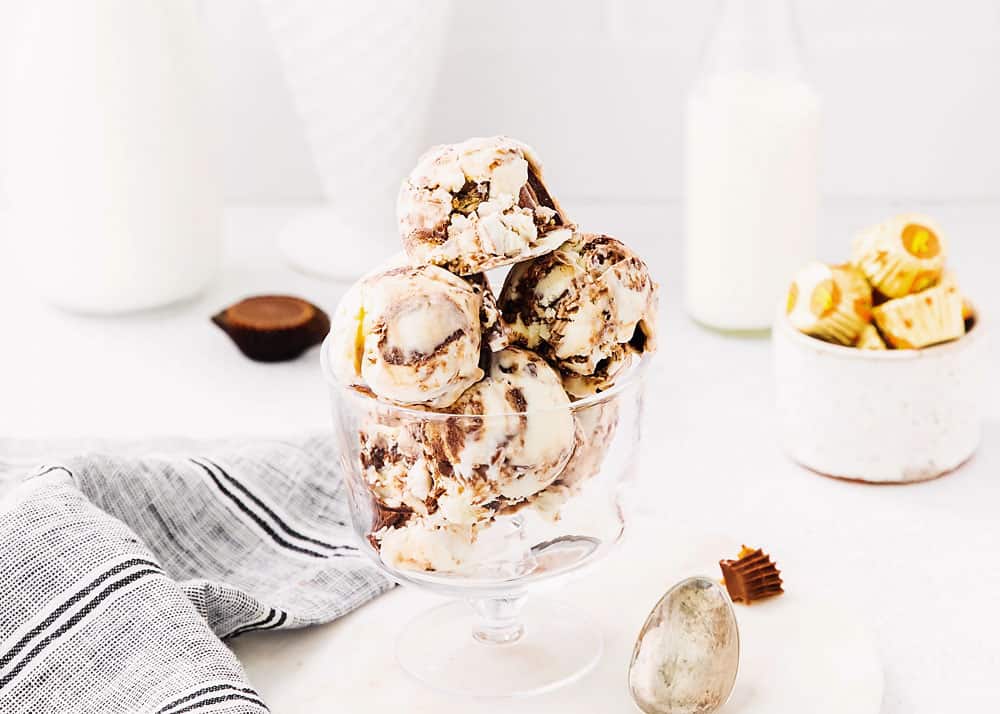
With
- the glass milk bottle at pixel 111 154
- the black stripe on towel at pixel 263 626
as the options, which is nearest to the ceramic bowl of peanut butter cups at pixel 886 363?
the black stripe on towel at pixel 263 626

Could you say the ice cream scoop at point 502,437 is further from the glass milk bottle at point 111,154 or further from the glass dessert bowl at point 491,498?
the glass milk bottle at point 111,154

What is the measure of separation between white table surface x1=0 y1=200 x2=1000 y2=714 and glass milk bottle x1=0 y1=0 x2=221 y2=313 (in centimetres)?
4

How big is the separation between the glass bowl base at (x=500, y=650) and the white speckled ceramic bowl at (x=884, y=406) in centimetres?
26

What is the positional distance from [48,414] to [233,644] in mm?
410

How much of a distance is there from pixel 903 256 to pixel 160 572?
54 cm

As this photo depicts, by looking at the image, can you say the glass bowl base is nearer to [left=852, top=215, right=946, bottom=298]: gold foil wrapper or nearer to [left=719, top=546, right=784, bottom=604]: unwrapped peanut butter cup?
[left=719, top=546, right=784, bottom=604]: unwrapped peanut butter cup

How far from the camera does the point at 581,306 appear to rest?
61 cm

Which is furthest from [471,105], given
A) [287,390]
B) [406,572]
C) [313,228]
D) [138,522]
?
[406,572]

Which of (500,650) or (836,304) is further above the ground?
(836,304)

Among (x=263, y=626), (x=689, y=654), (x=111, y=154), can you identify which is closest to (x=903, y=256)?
(x=689, y=654)

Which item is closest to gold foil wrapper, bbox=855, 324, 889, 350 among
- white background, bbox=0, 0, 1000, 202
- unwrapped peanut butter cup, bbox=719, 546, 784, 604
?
unwrapped peanut butter cup, bbox=719, 546, 784, 604

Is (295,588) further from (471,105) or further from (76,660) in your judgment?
(471,105)

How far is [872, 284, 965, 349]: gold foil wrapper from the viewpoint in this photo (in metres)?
0.91

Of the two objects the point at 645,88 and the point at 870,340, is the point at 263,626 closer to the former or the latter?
the point at 870,340
